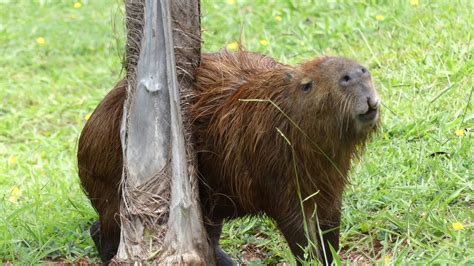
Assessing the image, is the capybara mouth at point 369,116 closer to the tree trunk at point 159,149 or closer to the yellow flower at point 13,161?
the tree trunk at point 159,149

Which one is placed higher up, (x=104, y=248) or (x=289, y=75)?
(x=289, y=75)

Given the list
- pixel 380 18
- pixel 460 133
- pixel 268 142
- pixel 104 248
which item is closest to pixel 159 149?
pixel 268 142

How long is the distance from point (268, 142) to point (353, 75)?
56 centimetres

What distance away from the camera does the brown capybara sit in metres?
3.94

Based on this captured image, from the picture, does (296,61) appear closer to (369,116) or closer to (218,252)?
(218,252)

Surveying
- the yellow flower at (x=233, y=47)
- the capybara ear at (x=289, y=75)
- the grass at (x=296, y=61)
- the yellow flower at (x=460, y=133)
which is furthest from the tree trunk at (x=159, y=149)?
the yellow flower at (x=233, y=47)

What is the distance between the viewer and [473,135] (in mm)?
5410

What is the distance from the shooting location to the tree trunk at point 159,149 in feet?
13.5

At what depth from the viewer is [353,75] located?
12.6ft

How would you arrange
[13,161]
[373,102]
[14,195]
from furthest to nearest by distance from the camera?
1. [13,161]
2. [14,195]
3. [373,102]

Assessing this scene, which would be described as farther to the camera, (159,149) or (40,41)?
(40,41)

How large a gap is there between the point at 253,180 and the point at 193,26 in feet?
2.67

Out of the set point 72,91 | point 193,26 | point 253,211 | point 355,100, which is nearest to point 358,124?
point 355,100

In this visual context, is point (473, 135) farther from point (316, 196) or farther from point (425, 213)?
point (316, 196)
